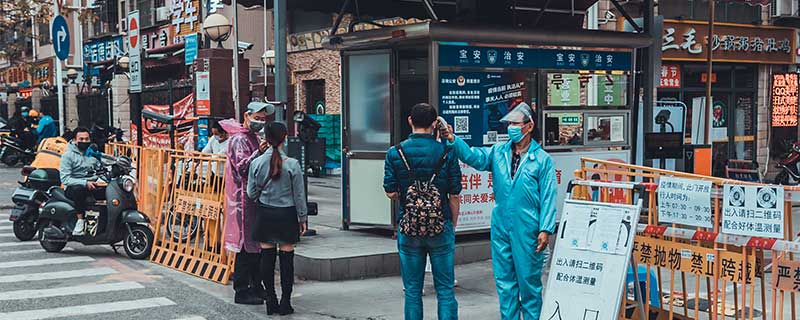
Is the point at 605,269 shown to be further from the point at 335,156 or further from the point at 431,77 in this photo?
the point at 335,156

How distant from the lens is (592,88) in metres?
11.3

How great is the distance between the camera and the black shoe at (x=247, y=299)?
25.6 feet

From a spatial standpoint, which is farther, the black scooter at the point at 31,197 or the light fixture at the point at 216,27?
the light fixture at the point at 216,27

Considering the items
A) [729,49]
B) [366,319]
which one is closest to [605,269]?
[366,319]

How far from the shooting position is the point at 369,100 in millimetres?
10766

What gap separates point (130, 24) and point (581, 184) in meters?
8.66

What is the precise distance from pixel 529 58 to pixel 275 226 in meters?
4.66

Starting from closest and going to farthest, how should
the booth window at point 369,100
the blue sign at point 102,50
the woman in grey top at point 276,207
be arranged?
1. the woman in grey top at point 276,207
2. the booth window at point 369,100
3. the blue sign at point 102,50

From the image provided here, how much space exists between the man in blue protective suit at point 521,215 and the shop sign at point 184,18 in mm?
21575

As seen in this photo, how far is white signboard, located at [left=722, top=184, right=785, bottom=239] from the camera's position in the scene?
5262mm

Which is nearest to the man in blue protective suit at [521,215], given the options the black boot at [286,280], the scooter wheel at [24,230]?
the black boot at [286,280]

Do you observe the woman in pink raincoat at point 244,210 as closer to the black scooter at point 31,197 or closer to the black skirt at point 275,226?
the black skirt at point 275,226

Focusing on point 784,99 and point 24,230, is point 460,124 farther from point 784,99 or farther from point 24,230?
point 784,99

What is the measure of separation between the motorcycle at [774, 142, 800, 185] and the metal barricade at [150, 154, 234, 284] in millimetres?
13560
